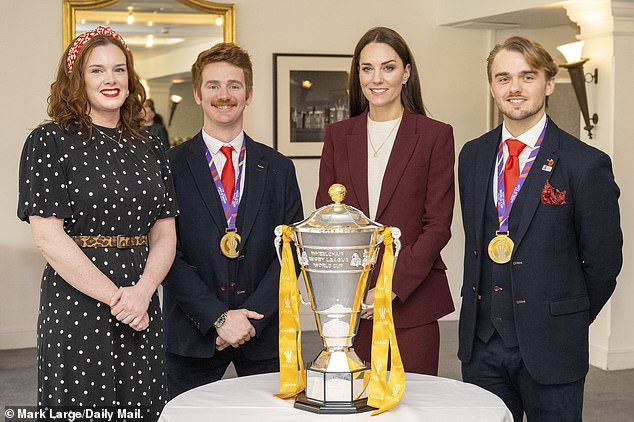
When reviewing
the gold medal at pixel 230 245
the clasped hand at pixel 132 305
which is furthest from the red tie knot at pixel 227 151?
the clasped hand at pixel 132 305

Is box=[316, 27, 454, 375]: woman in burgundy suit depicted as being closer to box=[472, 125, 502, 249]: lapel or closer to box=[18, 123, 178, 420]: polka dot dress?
box=[472, 125, 502, 249]: lapel

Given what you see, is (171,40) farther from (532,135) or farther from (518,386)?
(518,386)

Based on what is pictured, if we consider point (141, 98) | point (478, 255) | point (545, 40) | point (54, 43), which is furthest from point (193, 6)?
point (478, 255)

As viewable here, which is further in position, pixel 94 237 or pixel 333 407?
pixel 94 237

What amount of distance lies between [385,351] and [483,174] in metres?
0.86

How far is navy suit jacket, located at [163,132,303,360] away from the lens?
129 inches

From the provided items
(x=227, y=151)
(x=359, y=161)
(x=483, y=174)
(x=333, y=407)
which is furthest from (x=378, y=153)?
(x=333, y=407)

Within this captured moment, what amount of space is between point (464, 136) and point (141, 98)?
500 cm

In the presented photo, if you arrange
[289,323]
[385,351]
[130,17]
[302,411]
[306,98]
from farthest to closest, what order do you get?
[306,98]
[130,17]
[289,323]
[385,351]
[302,411]

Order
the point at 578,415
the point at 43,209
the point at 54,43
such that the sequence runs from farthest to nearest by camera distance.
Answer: the point at 54,43, the point at 578,415, the point at 43,209

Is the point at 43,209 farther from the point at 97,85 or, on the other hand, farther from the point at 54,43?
the point at 54,43

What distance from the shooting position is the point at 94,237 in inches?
116

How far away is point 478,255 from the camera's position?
10.2 ft

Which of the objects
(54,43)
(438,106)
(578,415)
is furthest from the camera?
(438,106)
